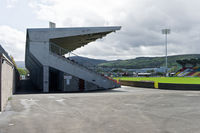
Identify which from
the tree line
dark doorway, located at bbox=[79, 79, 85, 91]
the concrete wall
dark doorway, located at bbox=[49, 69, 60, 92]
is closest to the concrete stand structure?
dark doorway, located at bbox=[79, 79, 85, 91]

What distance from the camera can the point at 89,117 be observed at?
11.0 metres

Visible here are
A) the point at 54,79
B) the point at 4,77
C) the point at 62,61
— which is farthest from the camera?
the point at 54,79

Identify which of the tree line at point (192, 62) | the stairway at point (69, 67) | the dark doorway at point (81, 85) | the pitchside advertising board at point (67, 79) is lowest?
the dark doorway at point (81, 85)

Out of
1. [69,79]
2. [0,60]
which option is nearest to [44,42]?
[69,79]

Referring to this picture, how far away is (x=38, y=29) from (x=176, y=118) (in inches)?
834

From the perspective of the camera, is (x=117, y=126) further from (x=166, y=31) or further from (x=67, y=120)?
(x=166, y=31)

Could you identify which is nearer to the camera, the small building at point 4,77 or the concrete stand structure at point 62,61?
the small building at point 4,77

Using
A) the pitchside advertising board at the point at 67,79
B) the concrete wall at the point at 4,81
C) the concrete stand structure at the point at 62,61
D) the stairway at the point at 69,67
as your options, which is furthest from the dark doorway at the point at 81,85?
the concrete wall at the point at 4,81

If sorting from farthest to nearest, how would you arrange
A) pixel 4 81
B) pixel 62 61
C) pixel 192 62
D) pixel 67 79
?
pixel 192 62 < pixel 67 79 < pixel 62 61 < pixel 4 81

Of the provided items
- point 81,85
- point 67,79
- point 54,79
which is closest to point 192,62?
point 54,79

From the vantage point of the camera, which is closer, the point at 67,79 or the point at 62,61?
the point at 62,61

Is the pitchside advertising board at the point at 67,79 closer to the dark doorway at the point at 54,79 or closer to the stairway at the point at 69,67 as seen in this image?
the stairway at the point at 69,67

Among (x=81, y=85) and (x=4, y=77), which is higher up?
(x=4, y=77)

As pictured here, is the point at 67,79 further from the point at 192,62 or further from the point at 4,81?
the point at 192,62
